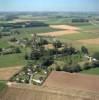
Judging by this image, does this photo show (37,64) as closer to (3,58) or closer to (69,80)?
(3,58)

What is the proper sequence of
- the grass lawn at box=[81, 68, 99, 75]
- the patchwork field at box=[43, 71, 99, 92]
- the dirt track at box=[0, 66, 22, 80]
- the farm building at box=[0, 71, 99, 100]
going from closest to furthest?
the farm building at box=[0, 71, 99, 100]
the patchwork field at box=[43, 71, 99, 92]
the dirt track at box=[0, 66, 22, 80]
the grass lawn at box=[81, 68, 99, 75]

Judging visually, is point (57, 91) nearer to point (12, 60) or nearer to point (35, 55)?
point (12, 60)

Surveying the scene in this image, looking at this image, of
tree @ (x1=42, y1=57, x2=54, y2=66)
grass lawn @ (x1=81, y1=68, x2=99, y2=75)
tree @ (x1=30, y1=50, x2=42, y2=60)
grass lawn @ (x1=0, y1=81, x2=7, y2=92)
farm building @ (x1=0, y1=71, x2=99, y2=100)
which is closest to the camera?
farm building @ (x1=0, y1=71, x2=99, y2=100)

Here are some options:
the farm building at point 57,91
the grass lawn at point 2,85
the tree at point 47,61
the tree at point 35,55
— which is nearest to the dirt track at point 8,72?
the grass lawn at point 2,85

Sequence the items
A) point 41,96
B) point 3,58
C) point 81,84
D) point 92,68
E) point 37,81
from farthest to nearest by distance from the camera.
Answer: point 3,58 < point 92,68 < point 37,81 < point 81,84 < point 41,96

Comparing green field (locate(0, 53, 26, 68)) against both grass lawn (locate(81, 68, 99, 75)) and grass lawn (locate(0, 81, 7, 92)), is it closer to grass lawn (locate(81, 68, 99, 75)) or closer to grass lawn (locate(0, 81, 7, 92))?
grass lawn (locate(0, 81, 7, 92))

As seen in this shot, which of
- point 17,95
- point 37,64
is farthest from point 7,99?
point 37,64

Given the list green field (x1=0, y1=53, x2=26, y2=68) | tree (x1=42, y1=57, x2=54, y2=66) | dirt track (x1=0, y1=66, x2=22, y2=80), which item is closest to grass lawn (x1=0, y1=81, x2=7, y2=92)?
dirt track (x1=0, y1=66, x2=22, y2=80)

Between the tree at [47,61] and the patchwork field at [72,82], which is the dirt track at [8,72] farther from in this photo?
the patchwork field at [72,82]
